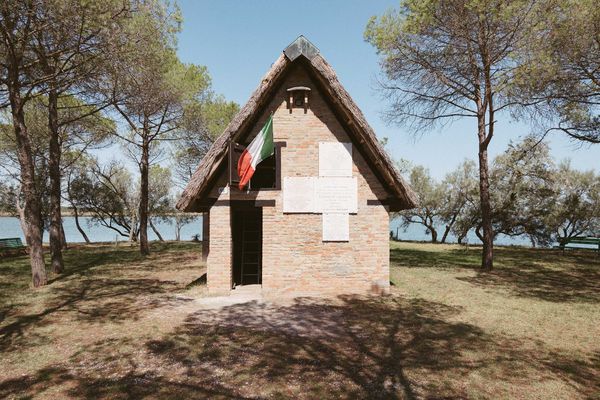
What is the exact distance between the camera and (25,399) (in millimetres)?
4309

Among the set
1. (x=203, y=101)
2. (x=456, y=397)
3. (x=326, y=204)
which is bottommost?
(x=456, y=397)

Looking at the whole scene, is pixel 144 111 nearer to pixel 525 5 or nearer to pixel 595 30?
pixel 525 5

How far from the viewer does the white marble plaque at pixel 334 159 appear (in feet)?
32.9

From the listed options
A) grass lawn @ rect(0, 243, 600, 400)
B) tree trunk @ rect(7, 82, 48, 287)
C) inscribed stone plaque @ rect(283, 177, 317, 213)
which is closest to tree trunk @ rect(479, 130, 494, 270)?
grass lawn @ rect(0, 243, 600, 400)

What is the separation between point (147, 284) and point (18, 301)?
3303 mm

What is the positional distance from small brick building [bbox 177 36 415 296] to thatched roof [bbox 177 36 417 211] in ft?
0.17

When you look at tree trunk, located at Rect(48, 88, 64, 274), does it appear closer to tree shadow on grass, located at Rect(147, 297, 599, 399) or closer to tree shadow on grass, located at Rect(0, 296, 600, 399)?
tree shadow on grass, located at Rect(147, 297, 599, 399)

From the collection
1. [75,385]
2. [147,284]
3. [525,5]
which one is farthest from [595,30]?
[147,284]

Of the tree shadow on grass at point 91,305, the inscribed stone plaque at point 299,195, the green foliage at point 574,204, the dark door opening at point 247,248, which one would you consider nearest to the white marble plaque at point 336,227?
the inscribed stone plaque at point 299,195

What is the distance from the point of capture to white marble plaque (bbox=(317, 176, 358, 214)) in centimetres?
1001

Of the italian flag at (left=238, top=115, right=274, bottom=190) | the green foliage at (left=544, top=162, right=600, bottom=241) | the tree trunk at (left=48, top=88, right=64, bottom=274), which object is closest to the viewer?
the italian flag at (left=238, top=115, right=274, bottom=190)

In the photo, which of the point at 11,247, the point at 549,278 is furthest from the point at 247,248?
the point at 11,247

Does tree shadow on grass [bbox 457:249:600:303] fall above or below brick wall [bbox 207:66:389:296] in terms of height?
below

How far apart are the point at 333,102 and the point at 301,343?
6.88 meters
